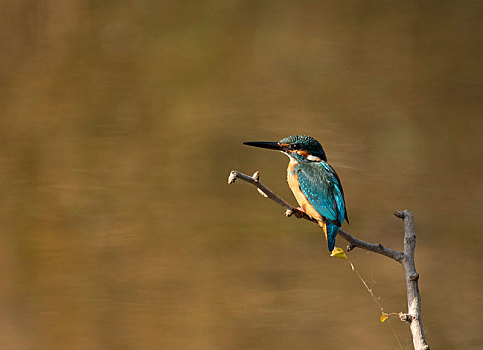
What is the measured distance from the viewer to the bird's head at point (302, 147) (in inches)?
50.1

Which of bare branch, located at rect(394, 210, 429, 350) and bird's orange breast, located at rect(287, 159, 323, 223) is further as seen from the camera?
bird's orange breast, located at rect(287, 159, 323, 223)

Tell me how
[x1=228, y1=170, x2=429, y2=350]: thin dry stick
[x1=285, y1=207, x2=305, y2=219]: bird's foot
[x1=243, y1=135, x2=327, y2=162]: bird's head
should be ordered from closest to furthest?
[x1=228, y1=170, x2=429, y2=350]: thin dry stick → [x1=285, y1=207, x2=305, y2=219]: bird's foot → [x1=243, y1=135, x2=327, y2=162]: bird's head

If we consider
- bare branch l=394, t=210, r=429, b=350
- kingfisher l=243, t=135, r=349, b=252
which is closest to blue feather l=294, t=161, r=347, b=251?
kingfisher l=243, t=135, r=349, b=252

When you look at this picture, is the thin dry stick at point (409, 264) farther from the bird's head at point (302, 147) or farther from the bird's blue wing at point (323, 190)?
the bird's head at point (302, 147)

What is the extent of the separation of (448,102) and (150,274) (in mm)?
1064

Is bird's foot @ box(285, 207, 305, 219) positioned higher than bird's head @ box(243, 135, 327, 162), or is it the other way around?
bird's head @ box(243, 135, 327, 162)

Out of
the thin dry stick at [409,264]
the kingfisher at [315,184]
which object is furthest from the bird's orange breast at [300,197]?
the thin dry stick at [409,264]

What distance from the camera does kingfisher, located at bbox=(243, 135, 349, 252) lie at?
1150 millimetres

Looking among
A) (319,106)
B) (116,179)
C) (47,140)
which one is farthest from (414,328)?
(47,140)

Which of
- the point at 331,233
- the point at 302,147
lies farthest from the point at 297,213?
the point at 302,147

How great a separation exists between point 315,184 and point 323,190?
25 millimetres

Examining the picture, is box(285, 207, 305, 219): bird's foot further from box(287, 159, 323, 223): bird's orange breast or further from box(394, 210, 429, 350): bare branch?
box(394, 210, 429, 350): bare branch

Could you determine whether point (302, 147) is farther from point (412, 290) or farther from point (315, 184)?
point (412, 290)

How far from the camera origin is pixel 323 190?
3.94 ft
